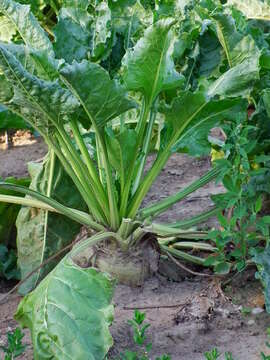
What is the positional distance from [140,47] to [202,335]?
1.04 meters

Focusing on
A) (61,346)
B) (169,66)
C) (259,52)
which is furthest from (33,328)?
(259,52)

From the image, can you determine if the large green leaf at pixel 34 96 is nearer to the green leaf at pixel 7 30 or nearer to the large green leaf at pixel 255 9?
the green leaf at pixel 7 30

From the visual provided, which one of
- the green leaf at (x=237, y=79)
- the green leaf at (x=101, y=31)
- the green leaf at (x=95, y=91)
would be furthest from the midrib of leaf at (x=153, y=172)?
the green leaf at (x=101, y=31)

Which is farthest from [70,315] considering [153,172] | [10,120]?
[10,120]

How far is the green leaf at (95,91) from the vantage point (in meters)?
2.31

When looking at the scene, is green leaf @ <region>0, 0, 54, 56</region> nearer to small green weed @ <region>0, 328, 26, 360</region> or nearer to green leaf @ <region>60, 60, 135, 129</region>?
green leaf @ <region>60, 60, 135, 129</region>

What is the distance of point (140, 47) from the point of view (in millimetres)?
2479

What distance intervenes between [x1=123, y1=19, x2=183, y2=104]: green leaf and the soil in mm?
795

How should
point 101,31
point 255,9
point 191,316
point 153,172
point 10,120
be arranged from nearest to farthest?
point 191,316 < point 153,172 < point 101,31 < point 10,120 < point 255,9

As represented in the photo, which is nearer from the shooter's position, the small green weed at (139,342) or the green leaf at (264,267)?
the small green weed at (139,342)

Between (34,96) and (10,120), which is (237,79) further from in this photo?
(10,120)

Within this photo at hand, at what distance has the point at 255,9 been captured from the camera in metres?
3.46

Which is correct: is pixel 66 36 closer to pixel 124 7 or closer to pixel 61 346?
pixel 124 7

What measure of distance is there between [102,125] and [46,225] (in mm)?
649
